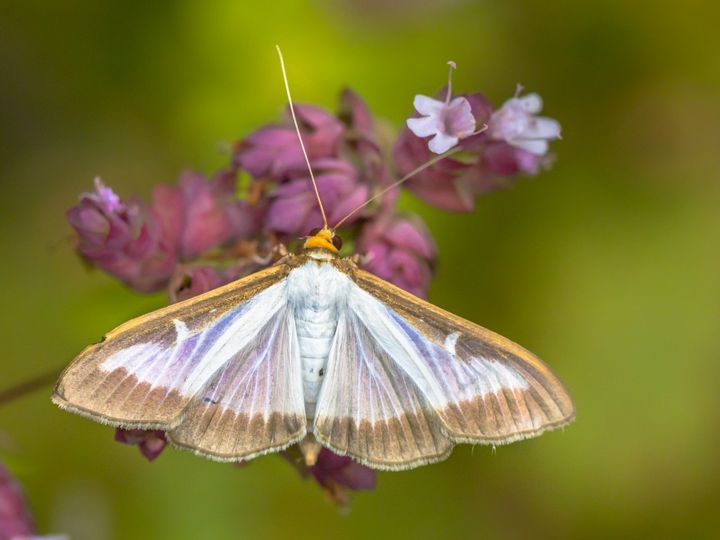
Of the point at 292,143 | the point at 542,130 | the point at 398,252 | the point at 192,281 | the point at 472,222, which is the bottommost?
the point at 192,281

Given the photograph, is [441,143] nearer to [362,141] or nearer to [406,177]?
[406,177]

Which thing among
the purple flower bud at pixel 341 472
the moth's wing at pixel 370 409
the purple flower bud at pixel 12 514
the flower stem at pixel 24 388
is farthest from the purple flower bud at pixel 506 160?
the purple flower bud at pixel 12 514

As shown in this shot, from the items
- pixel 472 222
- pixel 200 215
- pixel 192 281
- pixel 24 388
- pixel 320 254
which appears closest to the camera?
pixel 320 254

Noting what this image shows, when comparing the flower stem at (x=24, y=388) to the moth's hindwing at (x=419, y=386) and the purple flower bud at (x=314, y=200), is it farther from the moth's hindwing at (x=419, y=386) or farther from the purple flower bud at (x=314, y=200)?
the moth's hindwing at (x=419, y=386)

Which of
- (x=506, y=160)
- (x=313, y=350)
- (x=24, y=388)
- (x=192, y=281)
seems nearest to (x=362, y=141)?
(x=506, y=160)

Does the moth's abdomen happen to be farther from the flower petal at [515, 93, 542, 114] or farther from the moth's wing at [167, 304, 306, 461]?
the flower petal at [515, 93, 542, 114]

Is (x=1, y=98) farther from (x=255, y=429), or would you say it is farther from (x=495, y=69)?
(x=255, y=429)

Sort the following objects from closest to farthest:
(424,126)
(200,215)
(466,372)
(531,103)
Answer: (466,372), (424,126), (531,103), (200,215)

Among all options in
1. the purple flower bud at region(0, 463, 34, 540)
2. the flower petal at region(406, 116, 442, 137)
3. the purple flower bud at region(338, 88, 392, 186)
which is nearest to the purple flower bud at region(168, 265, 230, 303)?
the purple flower bud at region(338, 88, 392, 186)
